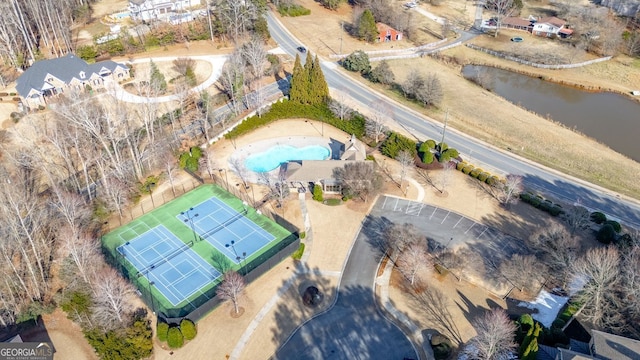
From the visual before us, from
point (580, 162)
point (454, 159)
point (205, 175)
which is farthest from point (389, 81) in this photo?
point (205, 175)

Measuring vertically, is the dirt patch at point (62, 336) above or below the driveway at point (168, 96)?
below

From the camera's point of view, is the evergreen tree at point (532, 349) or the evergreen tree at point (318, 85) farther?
the evergreen tree at point (318, 85)

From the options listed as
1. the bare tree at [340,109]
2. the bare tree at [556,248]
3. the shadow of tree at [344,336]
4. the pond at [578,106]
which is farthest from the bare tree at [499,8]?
the shadow of tree at [344,336]

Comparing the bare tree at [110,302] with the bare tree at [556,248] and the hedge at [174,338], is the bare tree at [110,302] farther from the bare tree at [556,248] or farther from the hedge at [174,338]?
the bare tree at [556,248]

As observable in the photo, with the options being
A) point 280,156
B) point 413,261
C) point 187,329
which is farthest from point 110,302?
point 280,156

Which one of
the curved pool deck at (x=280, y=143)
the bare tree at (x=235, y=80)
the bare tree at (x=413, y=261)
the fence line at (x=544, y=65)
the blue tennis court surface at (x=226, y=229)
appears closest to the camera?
the bare tree at (x=413, y=261)

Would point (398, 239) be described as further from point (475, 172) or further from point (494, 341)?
point (475, 172)

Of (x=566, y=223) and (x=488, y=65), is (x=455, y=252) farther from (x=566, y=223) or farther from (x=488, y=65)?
(x=488, y=65)
